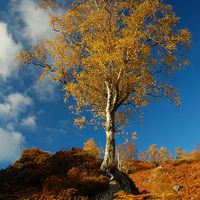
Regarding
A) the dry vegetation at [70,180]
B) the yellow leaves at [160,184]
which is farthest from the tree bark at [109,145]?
the yellow leaves at [160,184]

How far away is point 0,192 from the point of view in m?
5.14

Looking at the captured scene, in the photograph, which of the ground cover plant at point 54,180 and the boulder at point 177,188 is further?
the boulder at point 177,188

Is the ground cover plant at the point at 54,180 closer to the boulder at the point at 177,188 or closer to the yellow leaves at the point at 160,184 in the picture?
the yellow leaves at the point at 160,184

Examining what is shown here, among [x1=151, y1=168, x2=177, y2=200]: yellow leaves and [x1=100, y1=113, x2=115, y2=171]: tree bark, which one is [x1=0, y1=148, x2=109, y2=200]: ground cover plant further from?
[x1=151, y1=168, x2=177, y2=200]: yellow leaves

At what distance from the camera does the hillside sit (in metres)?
4.60

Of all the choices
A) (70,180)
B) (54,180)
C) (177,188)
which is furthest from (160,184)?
(54,180)

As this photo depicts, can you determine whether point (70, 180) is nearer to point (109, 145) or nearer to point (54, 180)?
point (54, 180)

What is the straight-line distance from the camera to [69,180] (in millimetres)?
5379

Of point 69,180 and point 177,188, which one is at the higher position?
point 69,180

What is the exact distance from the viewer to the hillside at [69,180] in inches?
181

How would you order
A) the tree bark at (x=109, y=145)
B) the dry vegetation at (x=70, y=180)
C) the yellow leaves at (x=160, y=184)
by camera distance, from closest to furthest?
the dry vegetation at (x=70, y=180) → the tree bark at (x=109, y=145) → the yellow leaves at (x=160, y=184)

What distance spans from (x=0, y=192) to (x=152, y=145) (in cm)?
4060

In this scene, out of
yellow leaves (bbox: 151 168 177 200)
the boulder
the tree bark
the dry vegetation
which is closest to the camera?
the dry vegetation

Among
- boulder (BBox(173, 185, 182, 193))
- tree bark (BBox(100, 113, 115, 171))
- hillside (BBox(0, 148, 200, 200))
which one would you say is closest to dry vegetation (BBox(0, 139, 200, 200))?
hillside (BBox(0, 148, 200, 200))
